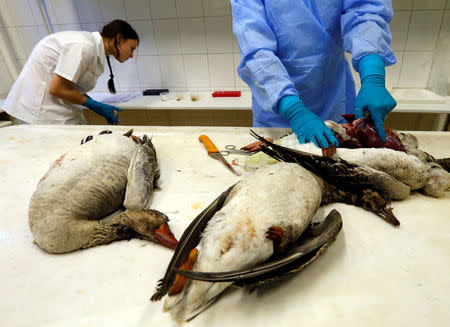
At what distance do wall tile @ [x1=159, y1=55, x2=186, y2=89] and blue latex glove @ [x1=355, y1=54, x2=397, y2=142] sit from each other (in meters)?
2.38

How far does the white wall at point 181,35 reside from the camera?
254cm

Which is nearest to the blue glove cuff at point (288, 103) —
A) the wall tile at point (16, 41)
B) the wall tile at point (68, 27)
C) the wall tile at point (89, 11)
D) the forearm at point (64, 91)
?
the forearm at point (64, 91)

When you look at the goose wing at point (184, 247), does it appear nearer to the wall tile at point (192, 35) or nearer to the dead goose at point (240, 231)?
the dead goose at point (240, 231)

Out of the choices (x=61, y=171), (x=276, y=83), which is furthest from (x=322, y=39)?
(x=61, y=171)

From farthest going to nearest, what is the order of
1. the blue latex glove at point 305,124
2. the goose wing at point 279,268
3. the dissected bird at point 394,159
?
the blue latex glove at point 305,124 → the dissected bird at point 394,159 → the goose wing at point 279,268

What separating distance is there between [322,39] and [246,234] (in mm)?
1282

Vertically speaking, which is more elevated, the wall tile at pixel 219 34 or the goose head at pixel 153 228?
the wall tile at pixel 219 34

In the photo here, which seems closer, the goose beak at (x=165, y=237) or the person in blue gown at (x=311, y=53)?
the goose beak at (x=165, y=237)

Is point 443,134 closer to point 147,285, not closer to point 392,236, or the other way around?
point 392,236

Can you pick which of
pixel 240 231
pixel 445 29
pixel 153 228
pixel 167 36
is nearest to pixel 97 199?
pixel 153 228

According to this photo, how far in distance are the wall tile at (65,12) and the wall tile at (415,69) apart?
3709 millimetres

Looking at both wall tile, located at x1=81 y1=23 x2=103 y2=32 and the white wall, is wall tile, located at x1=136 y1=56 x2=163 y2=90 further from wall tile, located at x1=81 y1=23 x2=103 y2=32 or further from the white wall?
wall tile, located at x1=81 y1=23 x2=103 y2=32

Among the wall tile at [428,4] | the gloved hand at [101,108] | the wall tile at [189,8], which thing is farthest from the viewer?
the wall tile at [189,8]

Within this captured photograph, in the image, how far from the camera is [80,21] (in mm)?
3100
